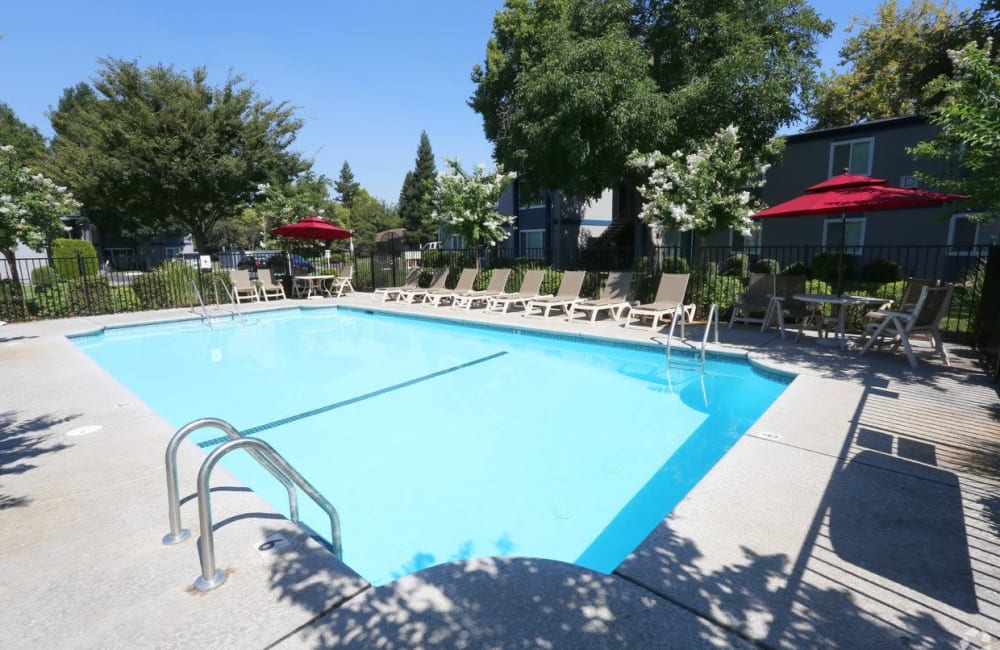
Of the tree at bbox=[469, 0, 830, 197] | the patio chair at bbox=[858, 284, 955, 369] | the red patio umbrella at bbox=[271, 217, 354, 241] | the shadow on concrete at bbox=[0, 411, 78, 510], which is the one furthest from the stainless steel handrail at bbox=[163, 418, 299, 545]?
the red patio umbrella at bbox=[271, 217, 354, 241]

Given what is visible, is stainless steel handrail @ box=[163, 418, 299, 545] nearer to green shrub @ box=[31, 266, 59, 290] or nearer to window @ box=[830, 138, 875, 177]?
green shrub @ box=[31, 266, 59, 290]

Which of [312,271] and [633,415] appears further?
Result: [312,271]

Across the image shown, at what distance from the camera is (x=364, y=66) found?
1343cm

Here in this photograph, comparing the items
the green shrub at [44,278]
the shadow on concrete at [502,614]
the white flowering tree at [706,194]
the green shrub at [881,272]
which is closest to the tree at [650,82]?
the white flowering tree at [706,194]

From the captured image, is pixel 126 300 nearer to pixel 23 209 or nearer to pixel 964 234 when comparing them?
pixel 23 209

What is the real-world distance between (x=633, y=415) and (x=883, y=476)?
2.96 meters

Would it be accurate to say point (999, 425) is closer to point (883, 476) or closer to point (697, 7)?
point (883, 476)

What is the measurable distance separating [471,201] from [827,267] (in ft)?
36.1

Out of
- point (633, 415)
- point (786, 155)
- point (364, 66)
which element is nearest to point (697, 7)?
point (786, 155)

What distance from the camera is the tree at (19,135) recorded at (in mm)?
33188

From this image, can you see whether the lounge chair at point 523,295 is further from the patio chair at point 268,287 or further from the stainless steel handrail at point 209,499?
the stainless steel handrail at point 209,499

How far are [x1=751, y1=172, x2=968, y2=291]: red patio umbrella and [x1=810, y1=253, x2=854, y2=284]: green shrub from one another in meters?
8.72

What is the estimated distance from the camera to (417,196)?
209ft

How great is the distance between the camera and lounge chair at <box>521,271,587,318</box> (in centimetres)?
1141
